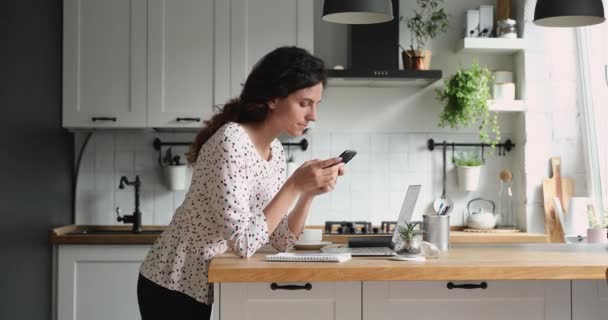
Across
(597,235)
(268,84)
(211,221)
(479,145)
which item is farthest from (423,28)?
(211,221)

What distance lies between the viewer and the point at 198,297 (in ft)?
8.26

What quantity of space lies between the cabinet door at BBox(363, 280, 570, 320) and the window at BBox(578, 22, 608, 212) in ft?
8.00

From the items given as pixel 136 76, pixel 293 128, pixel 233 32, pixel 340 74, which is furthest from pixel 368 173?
pixel 293 128

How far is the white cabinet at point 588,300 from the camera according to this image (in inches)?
101

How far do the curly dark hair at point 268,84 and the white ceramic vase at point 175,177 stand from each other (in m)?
2.44

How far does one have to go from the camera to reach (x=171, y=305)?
2.55m

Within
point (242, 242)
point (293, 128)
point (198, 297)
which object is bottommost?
point (198, 297)

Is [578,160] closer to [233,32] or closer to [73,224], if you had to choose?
[233,32]

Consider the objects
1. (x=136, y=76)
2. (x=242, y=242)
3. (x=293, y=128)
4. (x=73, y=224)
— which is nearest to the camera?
(x=242, y=242)

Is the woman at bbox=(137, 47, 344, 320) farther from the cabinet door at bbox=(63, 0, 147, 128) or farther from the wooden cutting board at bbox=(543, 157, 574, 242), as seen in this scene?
the wooden cutting board at bbox=(543, 157, 574, 242)

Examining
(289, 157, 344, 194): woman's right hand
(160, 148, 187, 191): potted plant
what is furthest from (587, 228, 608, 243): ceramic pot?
(160, 148, 187, 191): potted plant

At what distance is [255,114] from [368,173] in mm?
2672

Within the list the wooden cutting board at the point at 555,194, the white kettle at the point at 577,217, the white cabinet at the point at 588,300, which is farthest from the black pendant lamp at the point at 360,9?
the wooden cutting board at the point at 555,194

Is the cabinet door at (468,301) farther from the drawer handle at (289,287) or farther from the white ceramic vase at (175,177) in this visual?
the white ceramic vase at (175,177)
